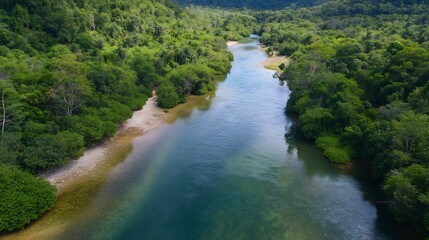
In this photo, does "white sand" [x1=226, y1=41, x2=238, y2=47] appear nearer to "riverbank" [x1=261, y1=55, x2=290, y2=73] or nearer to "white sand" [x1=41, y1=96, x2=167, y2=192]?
"riverbank" [x1=261, y1=55, x2=290, y2=73]

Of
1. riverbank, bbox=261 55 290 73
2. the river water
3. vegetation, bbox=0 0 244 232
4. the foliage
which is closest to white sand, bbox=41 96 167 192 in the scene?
vegetation, bbox=0 0 244 232

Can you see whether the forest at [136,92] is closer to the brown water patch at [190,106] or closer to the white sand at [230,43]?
the brown water patch at [190,106]

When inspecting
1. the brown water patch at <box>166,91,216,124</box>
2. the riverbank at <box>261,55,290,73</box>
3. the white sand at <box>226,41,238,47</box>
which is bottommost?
the riverbank at <box>261,55,290,73</box>

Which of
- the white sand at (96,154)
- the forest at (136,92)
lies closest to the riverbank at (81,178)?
the white sand at (96,154)

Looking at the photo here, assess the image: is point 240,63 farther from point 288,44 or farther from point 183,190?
point 183,190

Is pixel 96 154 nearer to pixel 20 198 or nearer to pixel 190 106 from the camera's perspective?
pixel 20 198
